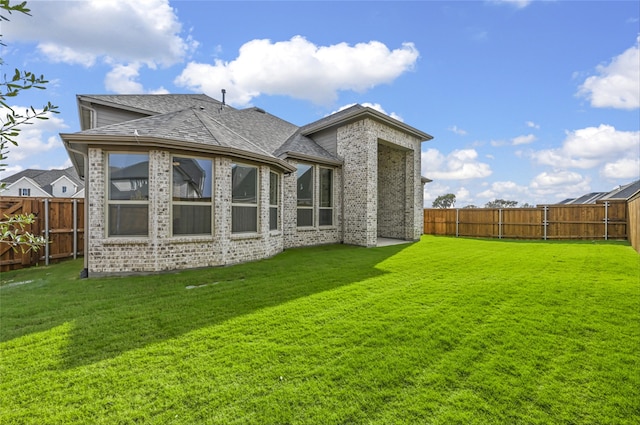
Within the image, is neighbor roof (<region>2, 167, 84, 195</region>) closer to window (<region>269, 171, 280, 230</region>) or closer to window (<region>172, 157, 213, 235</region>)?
window (<region>269, 171, 280, 230</region>)

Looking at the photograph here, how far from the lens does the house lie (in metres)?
6.63

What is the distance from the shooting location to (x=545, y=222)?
14898 mm

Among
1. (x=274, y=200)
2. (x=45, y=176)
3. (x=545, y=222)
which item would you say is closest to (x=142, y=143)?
(x=274, y=200)

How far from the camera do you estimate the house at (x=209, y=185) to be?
6.63 m

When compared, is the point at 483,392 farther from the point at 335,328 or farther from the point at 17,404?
the point at 17,404

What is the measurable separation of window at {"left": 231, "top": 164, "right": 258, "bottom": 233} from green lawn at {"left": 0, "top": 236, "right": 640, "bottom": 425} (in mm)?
2488

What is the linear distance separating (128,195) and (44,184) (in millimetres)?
42139

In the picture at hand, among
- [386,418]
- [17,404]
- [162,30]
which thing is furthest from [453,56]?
[17,404]

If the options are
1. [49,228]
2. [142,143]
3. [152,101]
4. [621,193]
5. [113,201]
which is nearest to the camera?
[142,143]

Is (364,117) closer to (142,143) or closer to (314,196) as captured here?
(314,196)

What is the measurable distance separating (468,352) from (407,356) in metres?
0.74

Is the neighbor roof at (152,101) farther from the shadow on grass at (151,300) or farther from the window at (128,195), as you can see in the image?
the shadow on grass at (151,300)

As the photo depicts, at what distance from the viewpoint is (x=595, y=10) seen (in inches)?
318

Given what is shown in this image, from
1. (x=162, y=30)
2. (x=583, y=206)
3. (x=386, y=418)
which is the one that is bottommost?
(x=386, y=418)
